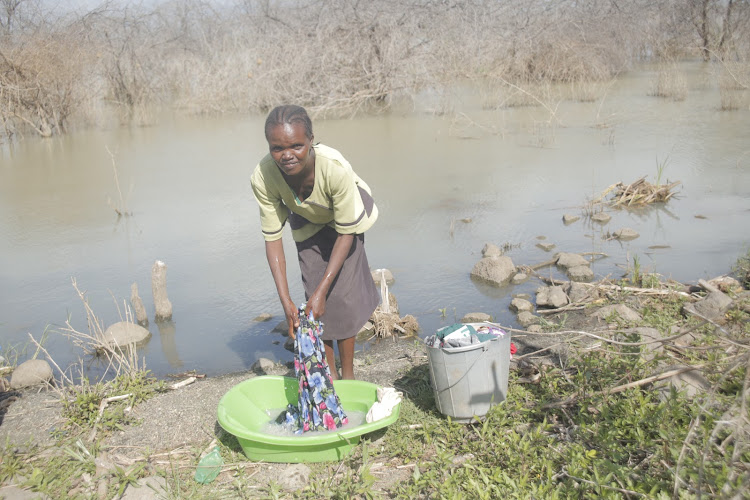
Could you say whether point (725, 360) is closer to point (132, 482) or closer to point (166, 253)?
point (132, 482)

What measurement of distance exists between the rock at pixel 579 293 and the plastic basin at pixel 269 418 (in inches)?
83.2

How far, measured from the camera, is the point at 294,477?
274cm

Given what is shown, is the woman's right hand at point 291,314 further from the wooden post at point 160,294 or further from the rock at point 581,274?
the rock at point 581,274

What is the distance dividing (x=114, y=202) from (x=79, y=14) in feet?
31.9

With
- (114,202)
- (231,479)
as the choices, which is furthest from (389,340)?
(114,202)

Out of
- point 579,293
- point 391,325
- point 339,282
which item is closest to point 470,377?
point 339,282

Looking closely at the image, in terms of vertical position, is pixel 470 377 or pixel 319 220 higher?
pixel 319 220

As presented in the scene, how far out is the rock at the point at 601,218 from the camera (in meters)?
6.61

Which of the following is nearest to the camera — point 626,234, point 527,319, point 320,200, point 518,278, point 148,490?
point 148,490

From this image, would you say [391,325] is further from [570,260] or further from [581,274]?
[570,260]

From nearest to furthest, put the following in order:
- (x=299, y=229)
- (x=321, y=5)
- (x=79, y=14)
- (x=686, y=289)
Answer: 1. (x=299, y=229)
2. (x=686, y=289)
3. (x=321, y=5)
4. (x=79, y=14)

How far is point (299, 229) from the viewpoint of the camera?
10.4ft

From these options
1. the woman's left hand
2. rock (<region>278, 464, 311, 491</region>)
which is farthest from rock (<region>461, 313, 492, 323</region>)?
rock (<region>278, 464, 311, 491</region>)

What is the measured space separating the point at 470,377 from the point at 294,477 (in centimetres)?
85
